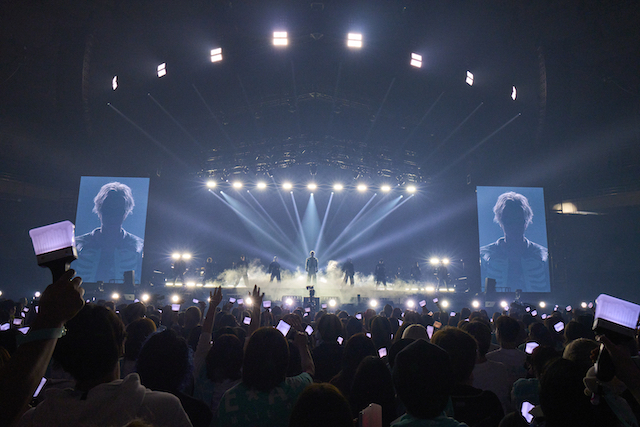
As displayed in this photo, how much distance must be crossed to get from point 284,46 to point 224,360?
10.4 meters

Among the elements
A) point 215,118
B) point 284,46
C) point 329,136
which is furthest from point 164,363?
point 329,136

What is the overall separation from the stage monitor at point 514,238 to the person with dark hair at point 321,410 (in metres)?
18.4

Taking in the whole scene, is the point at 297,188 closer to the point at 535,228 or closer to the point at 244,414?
the point at 535,228

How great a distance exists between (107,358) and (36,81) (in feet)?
50.1

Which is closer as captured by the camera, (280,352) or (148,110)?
(280,352)

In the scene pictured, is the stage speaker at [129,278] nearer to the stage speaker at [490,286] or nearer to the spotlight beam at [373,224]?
the spotlight beam at [373,224]

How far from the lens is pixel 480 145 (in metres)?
18.2

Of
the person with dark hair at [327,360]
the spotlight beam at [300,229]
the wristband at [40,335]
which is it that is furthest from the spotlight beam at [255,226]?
the wristband at [40,335]

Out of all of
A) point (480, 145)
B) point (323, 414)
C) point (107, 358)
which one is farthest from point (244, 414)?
point (480, 145)

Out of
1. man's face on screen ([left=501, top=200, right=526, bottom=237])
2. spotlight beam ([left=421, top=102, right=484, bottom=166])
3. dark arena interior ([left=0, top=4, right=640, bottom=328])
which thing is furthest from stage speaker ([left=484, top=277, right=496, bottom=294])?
spotlight beam ([left=421, top=102, right=484, bottom=166])

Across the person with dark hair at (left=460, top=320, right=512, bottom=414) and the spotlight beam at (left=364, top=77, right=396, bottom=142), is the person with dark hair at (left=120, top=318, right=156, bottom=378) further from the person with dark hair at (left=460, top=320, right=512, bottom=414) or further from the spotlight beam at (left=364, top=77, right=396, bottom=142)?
the spotlight beam at (left=364, top=77, right=396, bottom=142)

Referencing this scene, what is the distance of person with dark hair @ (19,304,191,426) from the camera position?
54.1 inches

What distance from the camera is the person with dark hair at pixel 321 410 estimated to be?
153 centimetres

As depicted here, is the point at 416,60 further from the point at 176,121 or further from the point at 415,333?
the point at 415,333
